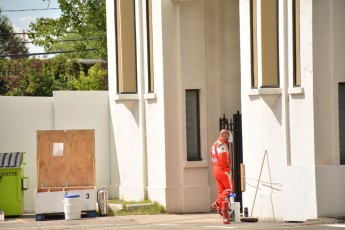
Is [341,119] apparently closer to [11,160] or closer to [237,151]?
[237,151]

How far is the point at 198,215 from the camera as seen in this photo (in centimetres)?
2448

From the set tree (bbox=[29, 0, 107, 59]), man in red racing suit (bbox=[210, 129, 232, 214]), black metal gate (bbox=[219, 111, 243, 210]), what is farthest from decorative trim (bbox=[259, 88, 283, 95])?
tree (bbox=[29, 0, 107, 59])

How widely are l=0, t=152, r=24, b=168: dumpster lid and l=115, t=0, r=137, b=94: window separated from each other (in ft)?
8.98

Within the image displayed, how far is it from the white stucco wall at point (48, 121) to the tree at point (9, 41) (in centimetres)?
4352

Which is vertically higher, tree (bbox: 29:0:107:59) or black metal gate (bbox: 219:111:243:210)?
tree (bbox: 29:0:107:59)

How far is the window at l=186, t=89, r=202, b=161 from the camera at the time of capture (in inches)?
998

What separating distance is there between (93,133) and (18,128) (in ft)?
7.78

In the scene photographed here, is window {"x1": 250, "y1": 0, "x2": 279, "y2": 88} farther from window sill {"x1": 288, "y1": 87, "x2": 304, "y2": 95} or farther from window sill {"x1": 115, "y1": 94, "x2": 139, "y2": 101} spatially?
window sill {"x1": 115, "y1": 94, "x2": 139, "y2": 101}

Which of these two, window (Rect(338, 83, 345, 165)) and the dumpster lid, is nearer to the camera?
window (Rect(338, 83, 345, 165))

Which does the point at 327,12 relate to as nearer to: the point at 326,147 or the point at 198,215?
the point at 326,147

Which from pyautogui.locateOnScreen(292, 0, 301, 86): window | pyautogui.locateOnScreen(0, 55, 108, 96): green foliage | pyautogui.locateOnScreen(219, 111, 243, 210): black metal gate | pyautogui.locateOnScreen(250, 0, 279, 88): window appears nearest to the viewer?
pyautogui.locateOnScreen(292, 0, 301, 86): window

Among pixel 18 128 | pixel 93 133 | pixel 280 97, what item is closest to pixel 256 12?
pixel 280 97

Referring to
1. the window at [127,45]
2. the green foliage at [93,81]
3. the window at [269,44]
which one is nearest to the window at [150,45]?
the window at [127,45]

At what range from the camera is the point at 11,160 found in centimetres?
2562
